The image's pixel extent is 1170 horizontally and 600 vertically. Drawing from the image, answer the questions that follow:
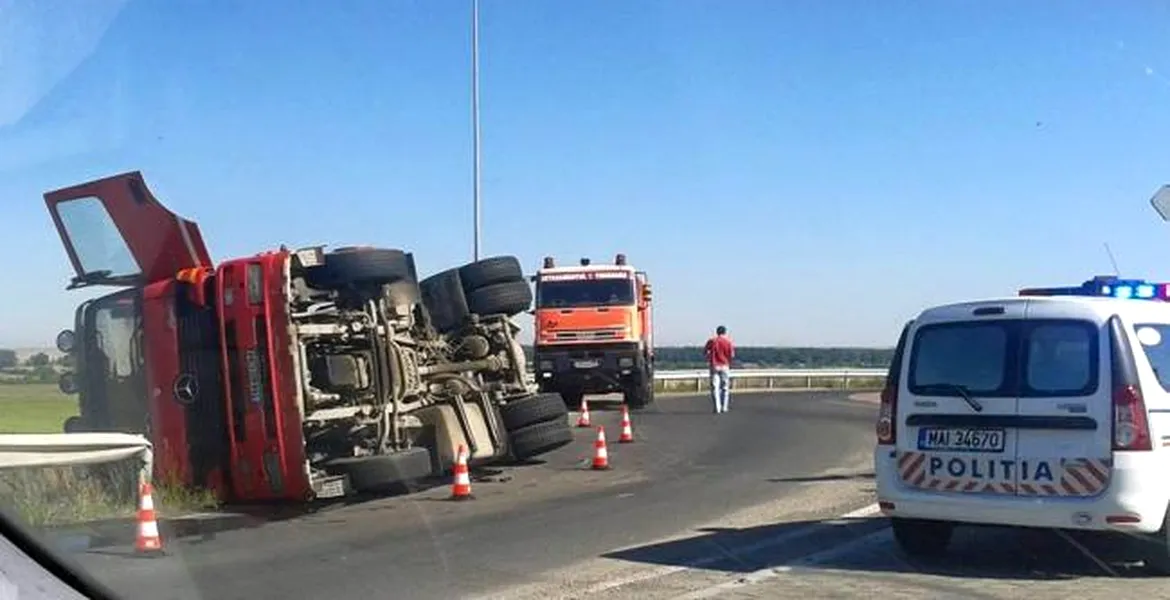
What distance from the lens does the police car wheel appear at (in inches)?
336

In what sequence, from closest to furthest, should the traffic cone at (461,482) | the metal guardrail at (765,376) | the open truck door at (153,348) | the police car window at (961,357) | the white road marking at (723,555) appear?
the white road marking at (723,555)
the police car window at (961,357)
the open truck door at (153,348)
the traffic cone at (461,482)
the metal guardrail at (765,376)

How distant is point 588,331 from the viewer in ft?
82.4

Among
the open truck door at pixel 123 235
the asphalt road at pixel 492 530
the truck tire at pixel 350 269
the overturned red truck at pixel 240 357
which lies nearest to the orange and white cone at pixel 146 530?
the asphalt road at pixel 492 530

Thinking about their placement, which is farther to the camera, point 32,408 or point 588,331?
point 588,331

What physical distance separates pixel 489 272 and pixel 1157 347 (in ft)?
25.7

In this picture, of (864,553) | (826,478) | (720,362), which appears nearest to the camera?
(864,553)

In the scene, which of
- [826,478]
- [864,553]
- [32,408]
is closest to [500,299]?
[826,478]

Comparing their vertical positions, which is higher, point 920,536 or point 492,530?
point 920,536

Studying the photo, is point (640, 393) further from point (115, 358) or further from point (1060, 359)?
point (1060, 359)

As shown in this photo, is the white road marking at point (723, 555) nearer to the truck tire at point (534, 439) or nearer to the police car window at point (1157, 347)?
the police car window at point (1157, 347)

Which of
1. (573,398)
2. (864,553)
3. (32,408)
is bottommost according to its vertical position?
(864,553)

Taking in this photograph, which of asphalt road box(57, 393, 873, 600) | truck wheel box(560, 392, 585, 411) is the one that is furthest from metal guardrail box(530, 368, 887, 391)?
asphalt road box(57, 393, 873, 600)

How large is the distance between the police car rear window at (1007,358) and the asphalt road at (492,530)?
7.66 feet

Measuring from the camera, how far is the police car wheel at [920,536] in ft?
28.0
